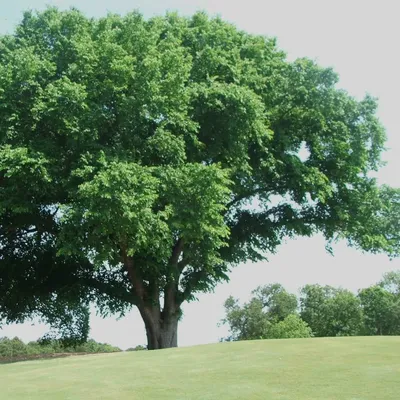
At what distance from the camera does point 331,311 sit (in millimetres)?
60406

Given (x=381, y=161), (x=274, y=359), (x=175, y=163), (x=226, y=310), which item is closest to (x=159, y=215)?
(x=175, y=163)

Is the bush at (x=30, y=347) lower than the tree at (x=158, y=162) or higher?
lower

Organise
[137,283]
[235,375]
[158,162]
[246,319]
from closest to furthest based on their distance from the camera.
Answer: [235,375], [158,162], [137,283], [246,319]

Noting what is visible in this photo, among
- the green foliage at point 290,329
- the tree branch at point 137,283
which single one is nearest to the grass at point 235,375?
the tree branch at point 137,283

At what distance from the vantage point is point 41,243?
92.6 ft

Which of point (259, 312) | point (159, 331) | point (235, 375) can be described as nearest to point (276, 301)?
point (259, 312)

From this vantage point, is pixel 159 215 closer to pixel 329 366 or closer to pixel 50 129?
pixel 50 129

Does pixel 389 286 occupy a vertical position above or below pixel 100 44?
below

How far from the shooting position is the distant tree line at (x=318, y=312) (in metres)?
57.3

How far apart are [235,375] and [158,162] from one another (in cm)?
1379

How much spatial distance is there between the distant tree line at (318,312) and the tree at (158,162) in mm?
27175

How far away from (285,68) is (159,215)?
36.4 feet

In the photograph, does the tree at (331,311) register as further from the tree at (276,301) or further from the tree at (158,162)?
the tree at (158,162)

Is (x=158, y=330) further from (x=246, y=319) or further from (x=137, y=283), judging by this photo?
(x=246, y=319)
